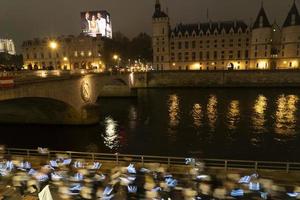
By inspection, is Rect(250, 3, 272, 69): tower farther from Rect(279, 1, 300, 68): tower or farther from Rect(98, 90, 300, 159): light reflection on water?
Rect(98, 90, 300, 159): light reflection on water

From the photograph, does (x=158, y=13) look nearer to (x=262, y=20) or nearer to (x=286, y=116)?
(x=262, y=20)

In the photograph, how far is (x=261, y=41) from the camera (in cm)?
11794

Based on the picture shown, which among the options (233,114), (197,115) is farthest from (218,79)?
(197,115)

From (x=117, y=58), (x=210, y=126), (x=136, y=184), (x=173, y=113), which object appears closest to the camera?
(x=136, y=184)

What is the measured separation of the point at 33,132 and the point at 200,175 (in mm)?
30689

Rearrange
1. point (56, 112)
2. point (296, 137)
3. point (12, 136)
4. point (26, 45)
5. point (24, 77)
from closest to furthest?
1. point (24, 77)
2. point (296, 137)
3. point (12, 136)
4. point (56, 112)
5. point (26, 45)

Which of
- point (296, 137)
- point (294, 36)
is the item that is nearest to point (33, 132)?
point (296, 137)

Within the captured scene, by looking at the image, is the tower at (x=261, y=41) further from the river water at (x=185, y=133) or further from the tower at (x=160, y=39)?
the river water at (x=185, y=133)

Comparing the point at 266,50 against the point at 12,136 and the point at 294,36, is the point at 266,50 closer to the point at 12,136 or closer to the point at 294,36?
the point at 294,36

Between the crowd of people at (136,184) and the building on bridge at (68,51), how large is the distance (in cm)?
10983

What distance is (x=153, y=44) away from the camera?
130 metres

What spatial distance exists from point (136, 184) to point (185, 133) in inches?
899

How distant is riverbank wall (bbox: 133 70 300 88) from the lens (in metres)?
91.8

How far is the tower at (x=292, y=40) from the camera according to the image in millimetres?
113125
